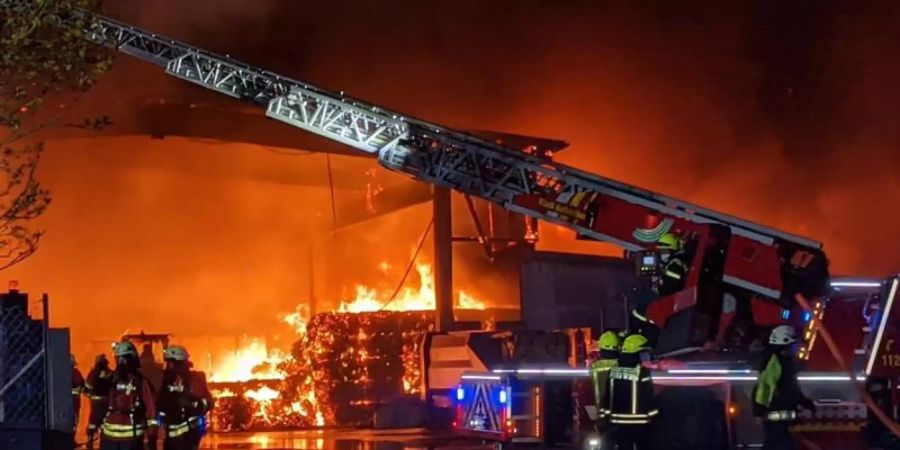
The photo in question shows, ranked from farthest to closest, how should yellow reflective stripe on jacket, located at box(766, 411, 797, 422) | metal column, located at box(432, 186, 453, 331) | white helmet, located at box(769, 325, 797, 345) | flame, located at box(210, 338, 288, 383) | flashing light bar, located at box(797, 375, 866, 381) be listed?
flame, located at box(210, 338, 288, 383), metal column, located at box(432, 186, 453, 331), flashing light bar, located at box(797, 375, 866, 381), white helmet, located at box(769, 325, 797, 345), yellow reflective stripe on jacket, located at box(766, 411, 797, 422)

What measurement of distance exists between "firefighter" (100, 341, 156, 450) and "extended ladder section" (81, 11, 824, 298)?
2775 millimetres

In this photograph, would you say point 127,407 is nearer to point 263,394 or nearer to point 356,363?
point 356,363

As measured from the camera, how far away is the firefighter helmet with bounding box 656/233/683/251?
907cm

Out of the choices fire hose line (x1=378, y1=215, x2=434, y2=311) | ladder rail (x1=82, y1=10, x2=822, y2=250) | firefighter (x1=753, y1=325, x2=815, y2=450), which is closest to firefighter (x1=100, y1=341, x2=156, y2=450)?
ladder rail (x1=82, y1=10, x2=822, y2=250)

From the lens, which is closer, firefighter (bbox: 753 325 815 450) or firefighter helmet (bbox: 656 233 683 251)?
firefighter (bbox: 753 325 815 450)

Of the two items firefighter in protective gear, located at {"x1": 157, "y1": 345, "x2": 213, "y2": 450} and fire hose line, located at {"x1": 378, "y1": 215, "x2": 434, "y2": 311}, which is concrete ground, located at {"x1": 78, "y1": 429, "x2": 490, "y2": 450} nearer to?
fire hose line, located at {"x1": 378, "y1": 215, "x2": 434, "y2": 311}

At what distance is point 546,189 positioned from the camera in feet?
35.6

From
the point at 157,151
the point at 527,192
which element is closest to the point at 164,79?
the point at 157,151

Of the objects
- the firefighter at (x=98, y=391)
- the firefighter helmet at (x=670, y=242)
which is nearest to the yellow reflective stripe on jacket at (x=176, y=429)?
the firefighter at (x=98, y=391)

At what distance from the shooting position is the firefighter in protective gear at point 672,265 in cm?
885

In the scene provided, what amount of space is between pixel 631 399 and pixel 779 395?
95 centimetres

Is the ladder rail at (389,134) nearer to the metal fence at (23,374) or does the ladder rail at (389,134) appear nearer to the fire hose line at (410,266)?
the metal fence at (23,374)

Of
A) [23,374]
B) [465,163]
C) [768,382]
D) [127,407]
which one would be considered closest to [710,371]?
[768,382]

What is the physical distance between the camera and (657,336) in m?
8.85
